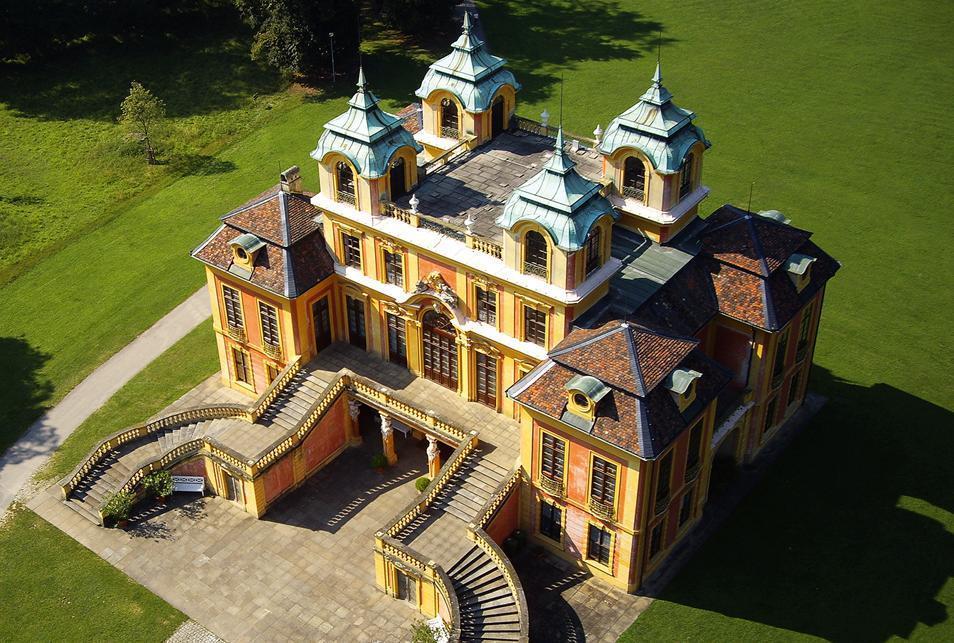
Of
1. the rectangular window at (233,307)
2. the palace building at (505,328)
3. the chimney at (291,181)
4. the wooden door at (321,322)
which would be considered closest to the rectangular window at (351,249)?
the palace building at (505,328)

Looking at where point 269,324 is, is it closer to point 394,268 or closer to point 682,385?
point 394,268

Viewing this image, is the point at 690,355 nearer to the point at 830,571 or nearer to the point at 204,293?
the point at 830,571

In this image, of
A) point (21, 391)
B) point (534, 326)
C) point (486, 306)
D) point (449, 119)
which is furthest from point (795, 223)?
point (21, 391)

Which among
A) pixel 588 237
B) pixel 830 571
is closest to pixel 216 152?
pixel 588 237

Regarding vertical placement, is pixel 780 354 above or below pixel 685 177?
→ below

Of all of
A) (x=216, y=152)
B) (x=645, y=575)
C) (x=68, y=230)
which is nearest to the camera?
(x=645, y=575)
